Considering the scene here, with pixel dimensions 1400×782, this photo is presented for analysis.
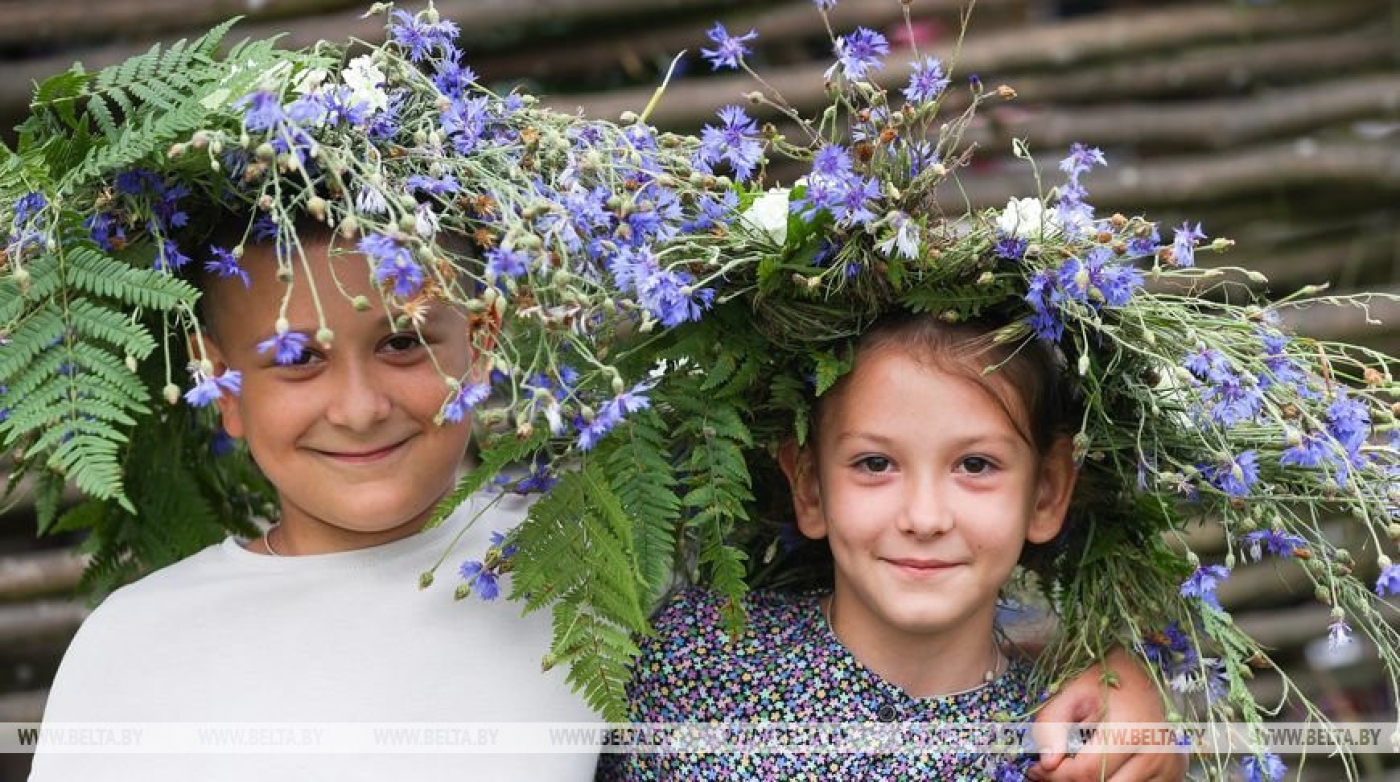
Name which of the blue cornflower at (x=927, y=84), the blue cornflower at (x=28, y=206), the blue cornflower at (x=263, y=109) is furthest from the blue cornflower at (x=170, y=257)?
the blue cornflower at (x=927, y=84)

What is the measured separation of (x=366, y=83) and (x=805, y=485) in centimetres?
72

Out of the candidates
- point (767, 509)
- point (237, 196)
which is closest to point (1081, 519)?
point (767, 509)

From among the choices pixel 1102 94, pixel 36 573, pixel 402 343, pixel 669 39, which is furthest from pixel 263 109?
pixel 1102 94

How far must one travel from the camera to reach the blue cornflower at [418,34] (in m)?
1.85

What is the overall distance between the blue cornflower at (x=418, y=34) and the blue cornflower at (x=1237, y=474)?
1.00 meters

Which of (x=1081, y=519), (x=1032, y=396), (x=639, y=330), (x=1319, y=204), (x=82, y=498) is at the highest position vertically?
(x=639, y=330)

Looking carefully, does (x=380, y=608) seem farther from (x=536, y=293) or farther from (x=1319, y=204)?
(x=1319, y=204)

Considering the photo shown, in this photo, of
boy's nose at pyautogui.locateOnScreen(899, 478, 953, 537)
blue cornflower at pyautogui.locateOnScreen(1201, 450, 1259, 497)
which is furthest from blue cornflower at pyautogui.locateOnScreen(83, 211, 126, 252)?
blue cornflower at pyautogui.locateOnScreen(1201, 450, 1259, 497)

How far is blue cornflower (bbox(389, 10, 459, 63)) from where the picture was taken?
185cm

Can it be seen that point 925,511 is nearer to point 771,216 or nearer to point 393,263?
point 771,216

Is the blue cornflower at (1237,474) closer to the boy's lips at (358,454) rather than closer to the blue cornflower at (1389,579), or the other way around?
the blue cornflower at (1389,579)

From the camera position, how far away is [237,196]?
1.86 metres

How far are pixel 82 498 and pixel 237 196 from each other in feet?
4.39

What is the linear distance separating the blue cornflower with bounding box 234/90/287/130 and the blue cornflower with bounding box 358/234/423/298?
0.15 metres
